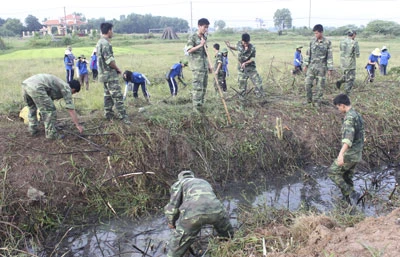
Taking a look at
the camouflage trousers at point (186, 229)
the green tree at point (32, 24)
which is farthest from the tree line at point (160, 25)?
the camouflage trousers at point (186, 229)

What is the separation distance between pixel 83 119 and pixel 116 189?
7.35ft

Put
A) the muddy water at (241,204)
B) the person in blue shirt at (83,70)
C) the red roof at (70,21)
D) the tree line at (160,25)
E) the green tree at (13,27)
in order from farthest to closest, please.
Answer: the red roof at (70,21)
the green tree at (13,27)
the tree line at (160,25)
the person in blue shirt at (83,70)
the muddy water at (241,204)

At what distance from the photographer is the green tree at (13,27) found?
220 ft

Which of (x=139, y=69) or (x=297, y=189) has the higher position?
(x=139, y=69)

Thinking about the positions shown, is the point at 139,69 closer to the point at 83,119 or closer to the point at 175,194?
the point at 83,119

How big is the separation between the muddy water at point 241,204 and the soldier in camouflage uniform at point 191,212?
2.80 ft

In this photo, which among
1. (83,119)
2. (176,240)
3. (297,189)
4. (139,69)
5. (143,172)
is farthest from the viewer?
(139,69)

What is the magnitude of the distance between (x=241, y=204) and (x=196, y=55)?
3.51 meters

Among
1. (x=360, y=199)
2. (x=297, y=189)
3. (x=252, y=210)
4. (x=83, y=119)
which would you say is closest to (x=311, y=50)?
(x=297, y=189)

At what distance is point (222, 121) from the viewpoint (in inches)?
330

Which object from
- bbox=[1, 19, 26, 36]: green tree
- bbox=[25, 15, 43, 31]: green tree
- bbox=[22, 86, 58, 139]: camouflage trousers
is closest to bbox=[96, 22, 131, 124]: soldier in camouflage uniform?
bbox=[22, 86, 58, 139]: camouflage trousers

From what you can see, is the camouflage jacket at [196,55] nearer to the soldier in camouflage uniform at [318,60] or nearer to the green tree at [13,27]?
the soldier in camouflage uniform at [318,60]

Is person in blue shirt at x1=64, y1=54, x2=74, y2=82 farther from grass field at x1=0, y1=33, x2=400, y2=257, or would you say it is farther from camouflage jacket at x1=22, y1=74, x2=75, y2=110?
camouflage jacket at x1=22, y1=74, x2=75, y2=110

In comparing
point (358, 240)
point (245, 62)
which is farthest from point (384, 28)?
point (358, 240)
